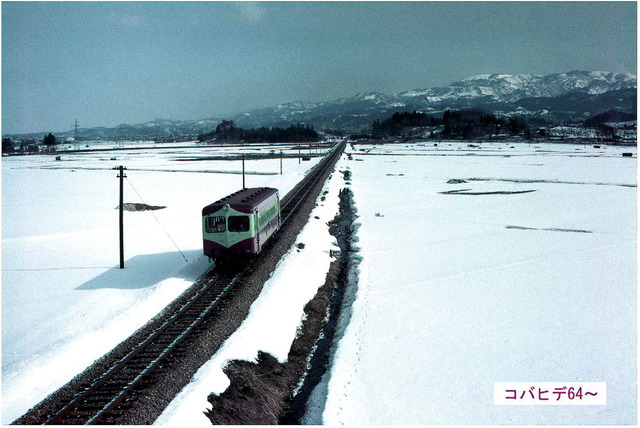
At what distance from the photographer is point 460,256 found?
2636cm

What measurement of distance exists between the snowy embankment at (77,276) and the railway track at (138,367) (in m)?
1.02

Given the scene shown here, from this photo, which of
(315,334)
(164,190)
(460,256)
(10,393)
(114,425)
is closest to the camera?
(114,425)

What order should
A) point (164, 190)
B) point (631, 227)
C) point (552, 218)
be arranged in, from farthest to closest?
1. point (164, 190)
2. point (552, 218)
3. point (631, 227)

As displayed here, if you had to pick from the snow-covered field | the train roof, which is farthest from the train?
the snow-covered field

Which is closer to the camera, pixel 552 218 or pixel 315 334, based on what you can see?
pixel 315 334

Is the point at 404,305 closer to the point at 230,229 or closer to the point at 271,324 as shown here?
the point at 271,324

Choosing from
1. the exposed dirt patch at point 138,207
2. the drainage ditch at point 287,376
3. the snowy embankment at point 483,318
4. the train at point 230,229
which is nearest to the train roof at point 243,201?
the train at point 230,229

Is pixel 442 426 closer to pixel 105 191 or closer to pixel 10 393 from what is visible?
pixel 10 393

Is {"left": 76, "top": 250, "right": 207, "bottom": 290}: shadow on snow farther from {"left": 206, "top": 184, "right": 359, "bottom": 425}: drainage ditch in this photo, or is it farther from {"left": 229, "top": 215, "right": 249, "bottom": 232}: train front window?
{"left": 206, "top": 184, "right": 359, "bottom": 425}: drainage ditch

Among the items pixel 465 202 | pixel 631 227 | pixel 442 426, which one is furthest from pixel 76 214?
pixel 631 227

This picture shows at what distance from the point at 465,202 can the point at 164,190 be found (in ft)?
115

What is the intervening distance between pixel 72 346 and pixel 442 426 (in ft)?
36.1

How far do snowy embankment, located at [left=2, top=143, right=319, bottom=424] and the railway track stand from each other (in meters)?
1.02

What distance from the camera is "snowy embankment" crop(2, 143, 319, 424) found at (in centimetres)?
1386
